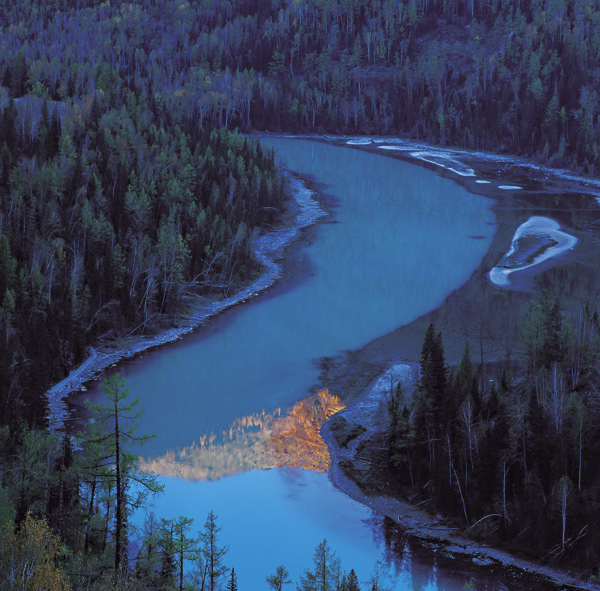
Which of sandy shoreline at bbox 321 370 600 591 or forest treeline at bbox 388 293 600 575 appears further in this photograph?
forest treeline at bbox 388 293 600 575

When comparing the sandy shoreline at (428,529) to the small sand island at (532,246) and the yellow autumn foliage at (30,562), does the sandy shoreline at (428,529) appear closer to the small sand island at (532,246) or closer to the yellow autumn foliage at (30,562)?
the yellow autumn foliage at (30,562)

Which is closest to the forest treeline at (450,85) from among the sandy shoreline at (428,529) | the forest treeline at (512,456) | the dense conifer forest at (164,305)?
the dense conifer forest at (164,305)

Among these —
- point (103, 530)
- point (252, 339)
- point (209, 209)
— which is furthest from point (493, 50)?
point (103, 530)

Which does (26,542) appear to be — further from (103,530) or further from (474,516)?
(474,516)

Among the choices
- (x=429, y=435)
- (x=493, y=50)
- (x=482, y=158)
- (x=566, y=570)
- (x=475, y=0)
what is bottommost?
(x=566, y=570)

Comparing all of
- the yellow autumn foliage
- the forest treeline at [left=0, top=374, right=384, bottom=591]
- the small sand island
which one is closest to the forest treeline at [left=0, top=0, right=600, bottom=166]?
the small sand island

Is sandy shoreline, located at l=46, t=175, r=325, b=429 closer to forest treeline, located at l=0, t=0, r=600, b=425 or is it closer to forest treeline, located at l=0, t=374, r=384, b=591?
forest treeline, located at l=0, t=0, r=600, b=425
